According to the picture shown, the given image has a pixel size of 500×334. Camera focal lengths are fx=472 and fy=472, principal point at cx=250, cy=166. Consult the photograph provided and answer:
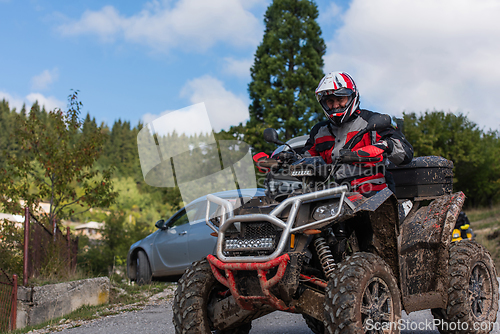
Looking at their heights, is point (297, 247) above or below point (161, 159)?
below

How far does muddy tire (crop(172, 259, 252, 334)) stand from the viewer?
3.52 metres

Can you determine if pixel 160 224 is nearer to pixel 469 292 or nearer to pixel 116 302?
pixel 116 302

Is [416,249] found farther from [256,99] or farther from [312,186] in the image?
[256,99]

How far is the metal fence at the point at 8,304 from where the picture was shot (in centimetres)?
767

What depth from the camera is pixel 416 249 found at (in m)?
4.26

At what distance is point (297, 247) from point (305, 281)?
331 millimetres

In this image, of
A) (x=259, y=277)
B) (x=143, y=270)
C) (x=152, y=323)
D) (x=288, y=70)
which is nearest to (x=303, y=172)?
(x=259, y=277)

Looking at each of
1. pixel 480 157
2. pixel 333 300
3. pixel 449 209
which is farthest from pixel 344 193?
pixel 480 157

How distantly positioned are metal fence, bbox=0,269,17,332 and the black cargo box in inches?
248

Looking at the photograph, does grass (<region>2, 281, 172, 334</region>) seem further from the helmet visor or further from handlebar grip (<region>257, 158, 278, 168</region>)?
the helmet visor

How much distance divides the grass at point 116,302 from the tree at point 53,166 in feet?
8.04

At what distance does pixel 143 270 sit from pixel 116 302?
1520 millimetres

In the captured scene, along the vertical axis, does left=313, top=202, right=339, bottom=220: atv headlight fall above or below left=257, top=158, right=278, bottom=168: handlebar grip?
below

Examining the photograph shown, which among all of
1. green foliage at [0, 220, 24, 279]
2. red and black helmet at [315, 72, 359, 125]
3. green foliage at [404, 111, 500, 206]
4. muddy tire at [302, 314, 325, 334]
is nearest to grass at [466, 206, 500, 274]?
green foliage at [404, 111, 500, 206]
